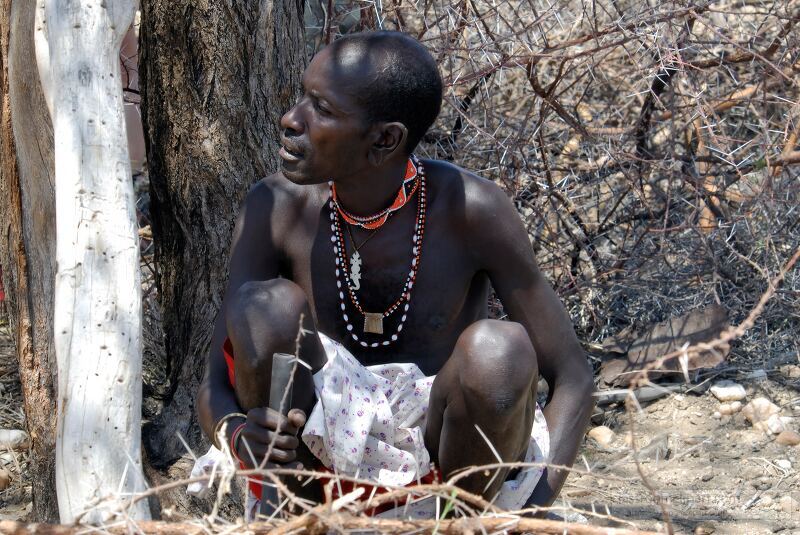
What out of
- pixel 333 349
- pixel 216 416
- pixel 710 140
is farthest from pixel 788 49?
pixel 216 416

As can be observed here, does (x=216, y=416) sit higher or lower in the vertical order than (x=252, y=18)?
lower

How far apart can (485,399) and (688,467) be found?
1630 mm

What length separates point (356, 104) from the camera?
2.41 m

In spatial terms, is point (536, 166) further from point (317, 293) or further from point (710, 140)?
point (317, 293)

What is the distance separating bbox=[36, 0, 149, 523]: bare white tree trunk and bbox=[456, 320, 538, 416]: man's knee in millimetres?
703

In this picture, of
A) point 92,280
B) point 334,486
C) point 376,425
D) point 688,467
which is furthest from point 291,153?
point 688,467

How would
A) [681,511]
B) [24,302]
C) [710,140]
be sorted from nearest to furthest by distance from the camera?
[24,302] → [681,511] → [710,140]

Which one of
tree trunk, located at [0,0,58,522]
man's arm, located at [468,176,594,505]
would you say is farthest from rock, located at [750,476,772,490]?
tree trunk, located at [0,0,58,522]

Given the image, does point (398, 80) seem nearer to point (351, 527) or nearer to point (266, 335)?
point (266, 335)

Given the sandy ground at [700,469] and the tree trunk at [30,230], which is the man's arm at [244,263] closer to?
the tree trunk at [30,230]

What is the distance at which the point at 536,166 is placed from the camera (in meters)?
4.00

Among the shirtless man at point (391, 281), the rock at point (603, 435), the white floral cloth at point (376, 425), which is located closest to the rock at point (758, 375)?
the rock at point (603, 435)

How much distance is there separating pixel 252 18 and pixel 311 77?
0.70 m

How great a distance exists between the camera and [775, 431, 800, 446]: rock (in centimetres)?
365
